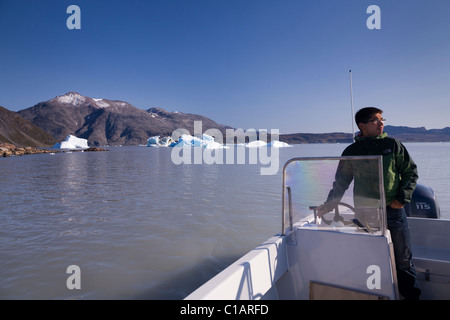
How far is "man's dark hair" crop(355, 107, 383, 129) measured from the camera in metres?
2.38

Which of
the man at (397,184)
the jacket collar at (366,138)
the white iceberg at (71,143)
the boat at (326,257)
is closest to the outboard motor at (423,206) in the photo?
the boat at (326,257)

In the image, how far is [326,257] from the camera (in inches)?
98.7

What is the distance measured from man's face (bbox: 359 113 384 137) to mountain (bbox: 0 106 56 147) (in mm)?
141641

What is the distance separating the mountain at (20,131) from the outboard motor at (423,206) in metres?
141

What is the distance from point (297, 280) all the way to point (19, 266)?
4756mm

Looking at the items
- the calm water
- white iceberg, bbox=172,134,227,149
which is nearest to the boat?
the calm water

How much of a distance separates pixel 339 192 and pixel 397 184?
0.49 m

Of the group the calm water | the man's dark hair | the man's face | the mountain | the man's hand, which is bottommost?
the calm water

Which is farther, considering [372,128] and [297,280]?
[297,280]

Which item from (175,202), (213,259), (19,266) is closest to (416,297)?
(213,259)

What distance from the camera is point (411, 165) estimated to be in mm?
2281

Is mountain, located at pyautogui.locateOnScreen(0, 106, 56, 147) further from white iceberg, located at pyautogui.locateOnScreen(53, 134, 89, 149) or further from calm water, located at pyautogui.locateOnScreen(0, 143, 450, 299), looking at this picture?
calm water, located at pyautogui.locateOnScreen(0, 143, 450, 299)

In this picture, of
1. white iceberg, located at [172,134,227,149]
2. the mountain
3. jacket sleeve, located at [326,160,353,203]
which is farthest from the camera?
the mountain
